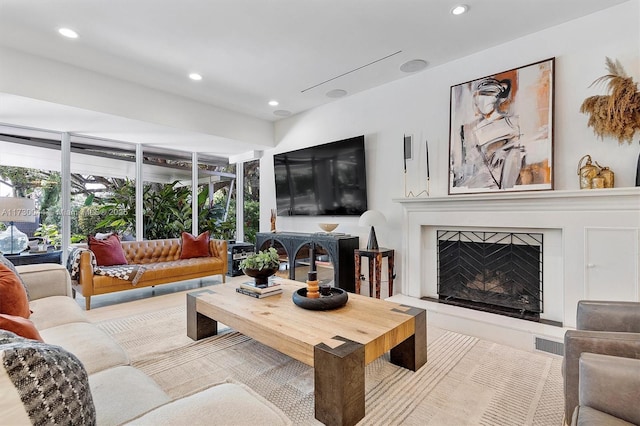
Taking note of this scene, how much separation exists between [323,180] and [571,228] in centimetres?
308

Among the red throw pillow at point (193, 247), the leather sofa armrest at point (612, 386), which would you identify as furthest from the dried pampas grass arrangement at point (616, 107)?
the red throw pillow at point (193, 247)

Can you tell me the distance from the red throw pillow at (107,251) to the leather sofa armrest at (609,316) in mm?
4739

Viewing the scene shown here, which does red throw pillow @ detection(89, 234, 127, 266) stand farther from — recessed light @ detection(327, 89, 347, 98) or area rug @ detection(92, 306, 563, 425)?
recessed light @ detection(327, 89, 347, 98)

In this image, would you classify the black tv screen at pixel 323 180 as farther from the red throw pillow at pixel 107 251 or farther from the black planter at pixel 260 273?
the red throw pillow at pixel 107 251

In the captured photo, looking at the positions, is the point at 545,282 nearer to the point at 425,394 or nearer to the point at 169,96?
the point at 425,394

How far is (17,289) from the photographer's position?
1.77m

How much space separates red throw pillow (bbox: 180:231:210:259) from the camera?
15.8ft

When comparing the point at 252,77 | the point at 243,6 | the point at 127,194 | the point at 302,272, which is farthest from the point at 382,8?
the point at 127,194

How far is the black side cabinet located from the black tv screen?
1.66 feet

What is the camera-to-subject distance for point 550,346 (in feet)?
8.07

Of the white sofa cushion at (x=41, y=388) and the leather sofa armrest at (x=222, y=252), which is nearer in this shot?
the white sofa cushion at (x=41, y=388)

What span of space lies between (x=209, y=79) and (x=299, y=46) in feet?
4.70

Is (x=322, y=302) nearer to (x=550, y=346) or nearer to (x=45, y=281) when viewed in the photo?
(x=550, y=346)

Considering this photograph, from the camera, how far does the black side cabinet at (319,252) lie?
4.13 m
